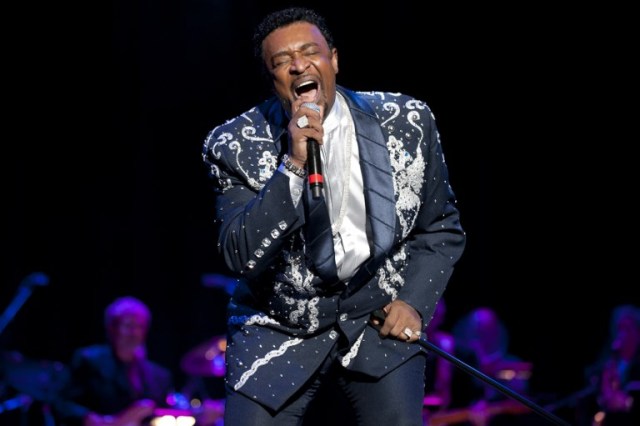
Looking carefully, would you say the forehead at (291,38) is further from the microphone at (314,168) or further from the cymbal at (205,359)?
the cymbal at (205,359)

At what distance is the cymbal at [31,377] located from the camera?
5.74 metres

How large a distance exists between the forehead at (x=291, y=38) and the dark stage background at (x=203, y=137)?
3.51m

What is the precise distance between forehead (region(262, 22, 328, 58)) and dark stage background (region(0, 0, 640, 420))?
351 cm

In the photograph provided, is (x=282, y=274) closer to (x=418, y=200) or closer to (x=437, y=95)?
(x=418, y=200)

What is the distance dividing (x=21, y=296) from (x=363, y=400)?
417cm

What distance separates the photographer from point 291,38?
Answer: 2.48 m

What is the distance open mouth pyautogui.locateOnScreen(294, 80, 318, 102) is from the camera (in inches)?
95.4

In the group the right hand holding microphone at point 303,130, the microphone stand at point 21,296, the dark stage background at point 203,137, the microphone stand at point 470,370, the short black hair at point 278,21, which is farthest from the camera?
the dark stage background at point 203,137

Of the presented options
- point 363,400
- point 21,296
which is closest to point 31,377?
point 21,296

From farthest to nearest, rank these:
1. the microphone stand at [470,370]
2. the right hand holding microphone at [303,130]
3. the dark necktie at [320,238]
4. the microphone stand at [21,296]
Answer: the microphone stand at [21,296], the microphone stand at [470,370], the dark necktie at [320,238], the right hand holding microphone at [303,130]

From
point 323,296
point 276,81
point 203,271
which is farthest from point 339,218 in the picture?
point 203,271

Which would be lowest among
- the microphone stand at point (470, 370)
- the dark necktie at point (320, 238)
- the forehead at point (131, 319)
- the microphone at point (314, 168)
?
the forehead at point (131, 319)

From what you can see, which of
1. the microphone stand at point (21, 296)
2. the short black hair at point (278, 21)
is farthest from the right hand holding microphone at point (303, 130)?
the microphone stand at point (21, 296)

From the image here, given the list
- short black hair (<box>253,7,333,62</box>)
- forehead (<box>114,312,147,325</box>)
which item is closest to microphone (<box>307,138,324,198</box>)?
short black hair (<box>253,7,333,62</box>)
